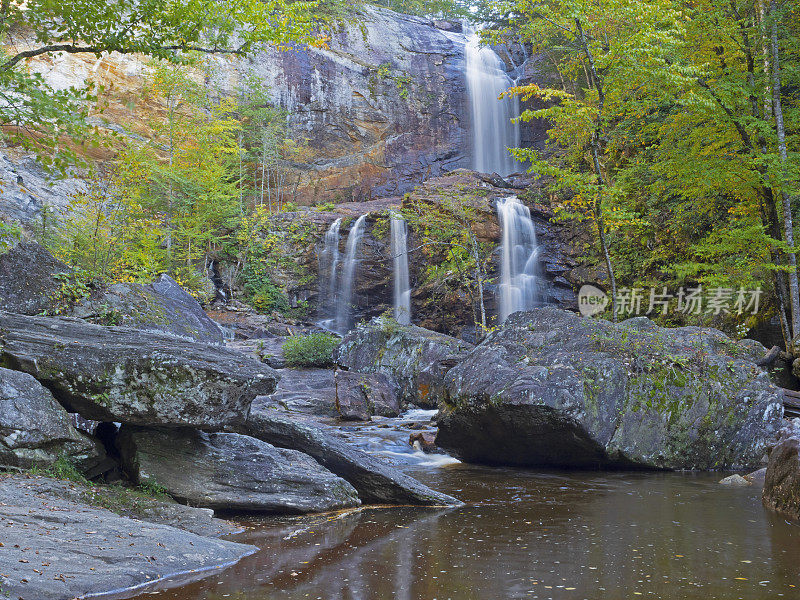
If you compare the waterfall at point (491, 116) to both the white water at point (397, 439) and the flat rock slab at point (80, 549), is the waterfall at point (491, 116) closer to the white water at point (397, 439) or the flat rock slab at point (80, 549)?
the white water at point (397, 439)

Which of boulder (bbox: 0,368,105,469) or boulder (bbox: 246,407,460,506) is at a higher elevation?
boulder (bbox: 0,368,105,469)

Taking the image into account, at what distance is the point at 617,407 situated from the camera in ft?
25.7

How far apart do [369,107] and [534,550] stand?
1232 inches

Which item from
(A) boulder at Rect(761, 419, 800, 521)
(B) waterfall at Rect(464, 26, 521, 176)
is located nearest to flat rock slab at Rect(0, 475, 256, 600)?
(A) boulder at Rect(761, 419, 800, 521)

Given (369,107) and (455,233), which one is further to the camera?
(369,107)

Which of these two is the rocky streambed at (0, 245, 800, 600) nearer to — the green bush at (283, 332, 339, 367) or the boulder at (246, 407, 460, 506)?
the boulder at (246, 407, 460, 506)

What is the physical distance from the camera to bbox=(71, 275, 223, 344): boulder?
29.1 feet

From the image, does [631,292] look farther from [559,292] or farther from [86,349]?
[86,349]

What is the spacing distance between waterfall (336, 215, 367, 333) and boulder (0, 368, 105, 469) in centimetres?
1920

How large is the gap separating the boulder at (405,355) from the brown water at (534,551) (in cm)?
689

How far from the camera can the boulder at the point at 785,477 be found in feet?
17.3

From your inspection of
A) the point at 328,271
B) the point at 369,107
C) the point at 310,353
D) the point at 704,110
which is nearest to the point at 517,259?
the point at 328,271

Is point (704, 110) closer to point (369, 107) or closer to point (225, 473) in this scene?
point (225, 473)

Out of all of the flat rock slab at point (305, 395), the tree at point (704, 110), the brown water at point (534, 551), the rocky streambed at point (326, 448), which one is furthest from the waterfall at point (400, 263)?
the brown water at point (534, 551)
